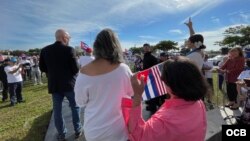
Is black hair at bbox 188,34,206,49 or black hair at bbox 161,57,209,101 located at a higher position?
black hair at bbox 188,34,206,49

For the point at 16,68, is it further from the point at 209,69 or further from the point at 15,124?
the point at 209,69

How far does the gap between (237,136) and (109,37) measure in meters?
2.20

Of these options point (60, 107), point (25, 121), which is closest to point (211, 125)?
point (60, 107)

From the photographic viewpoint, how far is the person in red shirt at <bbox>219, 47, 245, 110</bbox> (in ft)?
23.0

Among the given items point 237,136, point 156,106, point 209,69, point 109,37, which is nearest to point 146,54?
point 156,106

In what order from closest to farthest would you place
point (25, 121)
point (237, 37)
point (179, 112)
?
point (179, 112)
point (25, 121)
point (237, 37)

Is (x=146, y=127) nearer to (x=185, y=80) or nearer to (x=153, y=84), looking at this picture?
(x=185, y=80)

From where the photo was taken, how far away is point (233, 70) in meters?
7.06

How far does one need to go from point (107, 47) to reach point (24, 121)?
5.96 meters

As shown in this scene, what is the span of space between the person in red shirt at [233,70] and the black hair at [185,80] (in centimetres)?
574

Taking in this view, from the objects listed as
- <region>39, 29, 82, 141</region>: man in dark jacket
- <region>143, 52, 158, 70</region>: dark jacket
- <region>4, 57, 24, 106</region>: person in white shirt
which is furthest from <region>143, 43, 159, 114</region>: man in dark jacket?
<region>4, 57, 24, 106</region>: person in white shirt

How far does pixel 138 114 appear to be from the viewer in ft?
6.12

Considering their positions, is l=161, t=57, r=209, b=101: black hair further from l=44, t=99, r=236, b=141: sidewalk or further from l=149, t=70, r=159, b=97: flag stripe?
l=44, t=99, r=236, b=141: sidewalk

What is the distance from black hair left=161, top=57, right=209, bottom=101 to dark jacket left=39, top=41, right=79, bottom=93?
10.3ft
